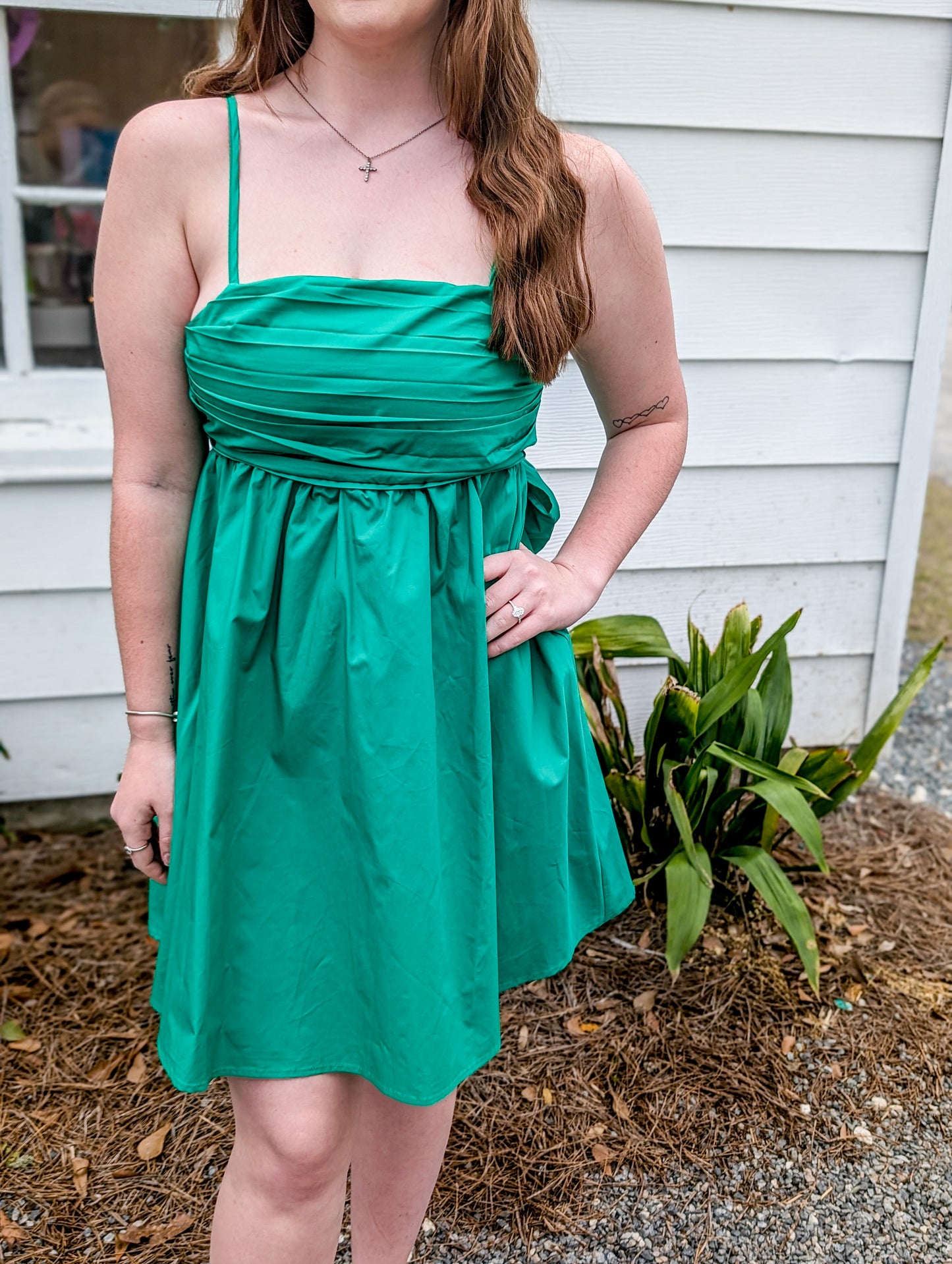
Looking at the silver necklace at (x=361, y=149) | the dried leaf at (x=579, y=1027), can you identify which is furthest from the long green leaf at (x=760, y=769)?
the silver necklace at (x=361, y=149)

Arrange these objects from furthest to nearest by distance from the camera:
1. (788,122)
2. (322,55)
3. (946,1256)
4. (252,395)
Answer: (788,122) → (946,1256) → (322,55) → (252,395)

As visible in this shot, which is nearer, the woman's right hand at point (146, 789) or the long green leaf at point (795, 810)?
the woman's right hand at point (146, 789)

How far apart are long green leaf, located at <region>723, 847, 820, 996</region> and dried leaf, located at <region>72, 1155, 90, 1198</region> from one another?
1.46 meters

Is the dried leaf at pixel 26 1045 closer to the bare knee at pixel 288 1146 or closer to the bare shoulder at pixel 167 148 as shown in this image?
the bare knee at pixel 288 1146

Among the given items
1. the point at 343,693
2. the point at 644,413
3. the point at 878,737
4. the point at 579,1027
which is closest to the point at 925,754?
the point at 878,737

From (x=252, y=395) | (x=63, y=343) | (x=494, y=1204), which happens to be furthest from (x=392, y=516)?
(x=63, y=343)

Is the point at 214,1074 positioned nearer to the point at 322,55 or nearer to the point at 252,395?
the point at 252,395

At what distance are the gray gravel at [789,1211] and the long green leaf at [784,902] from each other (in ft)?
1.00

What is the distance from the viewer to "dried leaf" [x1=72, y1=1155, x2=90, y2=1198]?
2064 mm

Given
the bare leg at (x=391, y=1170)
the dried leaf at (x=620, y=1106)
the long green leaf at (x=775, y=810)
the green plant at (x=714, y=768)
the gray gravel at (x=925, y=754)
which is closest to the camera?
the bare leg at (x=391, y=1170)

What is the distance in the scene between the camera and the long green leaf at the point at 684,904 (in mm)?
2305

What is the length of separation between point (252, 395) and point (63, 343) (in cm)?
194

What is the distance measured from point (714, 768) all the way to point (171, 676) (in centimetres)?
146

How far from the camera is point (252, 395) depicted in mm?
1251
